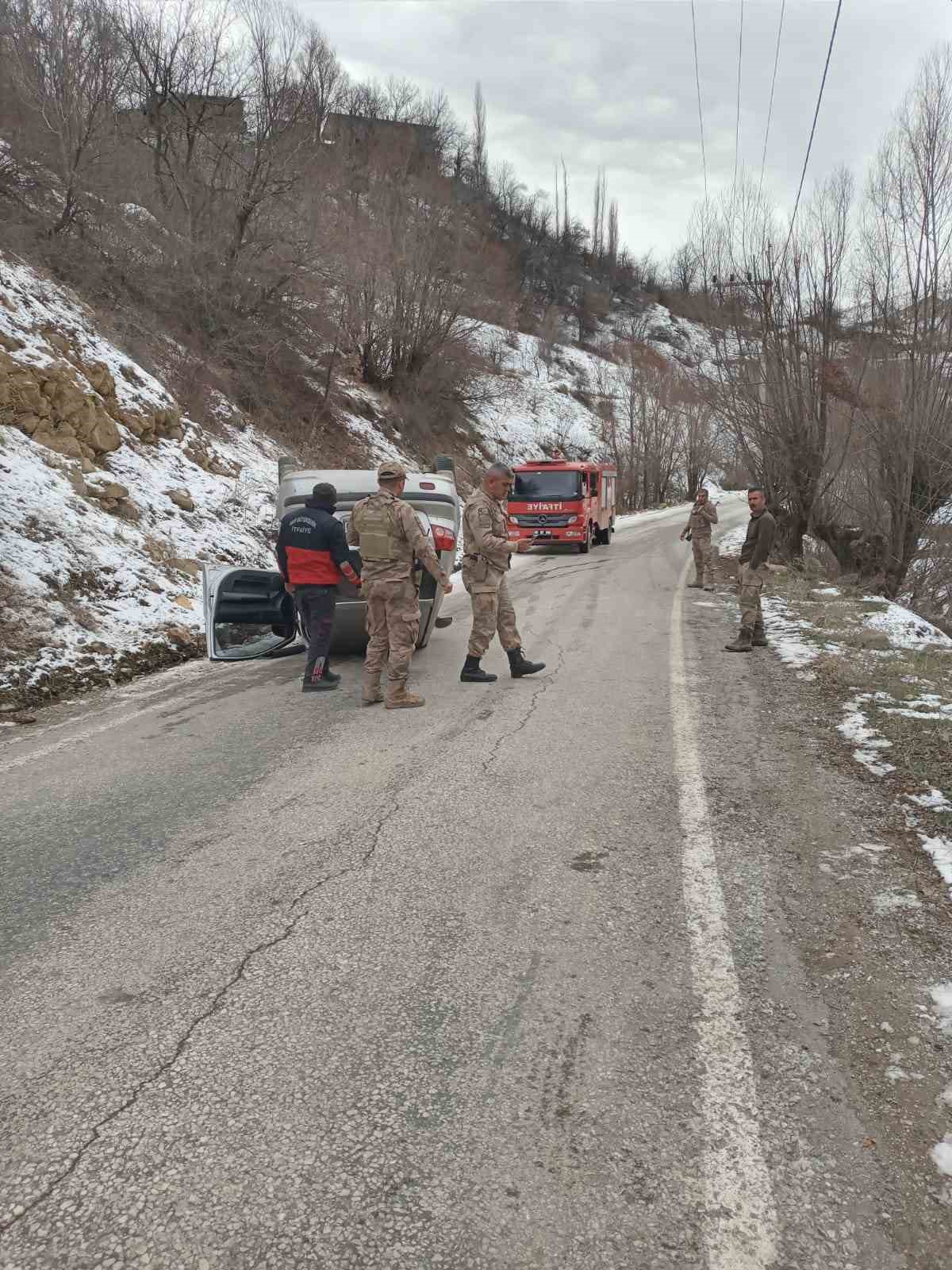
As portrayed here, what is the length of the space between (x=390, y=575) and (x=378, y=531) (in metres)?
0.37

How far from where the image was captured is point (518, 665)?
7.76m

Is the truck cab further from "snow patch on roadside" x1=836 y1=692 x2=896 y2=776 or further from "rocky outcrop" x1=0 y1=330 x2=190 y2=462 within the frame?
"rocky outcrop" x1=0 y1=330 x2=190 y2=462

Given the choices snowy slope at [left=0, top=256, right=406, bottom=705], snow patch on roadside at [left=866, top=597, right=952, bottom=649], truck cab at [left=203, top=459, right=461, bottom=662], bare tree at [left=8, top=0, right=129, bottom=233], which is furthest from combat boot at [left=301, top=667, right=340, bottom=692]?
bare tree at [left=8, top=0, right=129, bottom=233]

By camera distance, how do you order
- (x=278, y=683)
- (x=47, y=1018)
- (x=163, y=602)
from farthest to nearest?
(x=163, y=602)
(x=278, y=683)
(x=47, y=1018)

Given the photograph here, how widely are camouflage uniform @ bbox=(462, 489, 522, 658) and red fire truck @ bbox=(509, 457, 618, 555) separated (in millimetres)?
14502

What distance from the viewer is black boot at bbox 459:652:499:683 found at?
7656mm

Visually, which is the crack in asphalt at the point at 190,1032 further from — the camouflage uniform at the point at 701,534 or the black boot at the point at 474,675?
the camouflage uniform at the point at 701,534

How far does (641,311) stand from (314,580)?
90.6 meters

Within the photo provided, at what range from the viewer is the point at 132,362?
15180 mm

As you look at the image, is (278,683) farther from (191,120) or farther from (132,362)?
(191,120)

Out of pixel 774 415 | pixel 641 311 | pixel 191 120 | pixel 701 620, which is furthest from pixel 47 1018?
pixel 641 311

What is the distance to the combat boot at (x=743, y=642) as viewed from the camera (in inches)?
360

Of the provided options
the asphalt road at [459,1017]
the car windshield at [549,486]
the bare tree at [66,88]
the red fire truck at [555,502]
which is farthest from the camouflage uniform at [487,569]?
the car windshield at [549,486]

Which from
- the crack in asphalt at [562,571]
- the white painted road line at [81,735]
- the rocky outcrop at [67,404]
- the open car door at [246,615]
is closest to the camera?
the white painted road line at [81,735]
